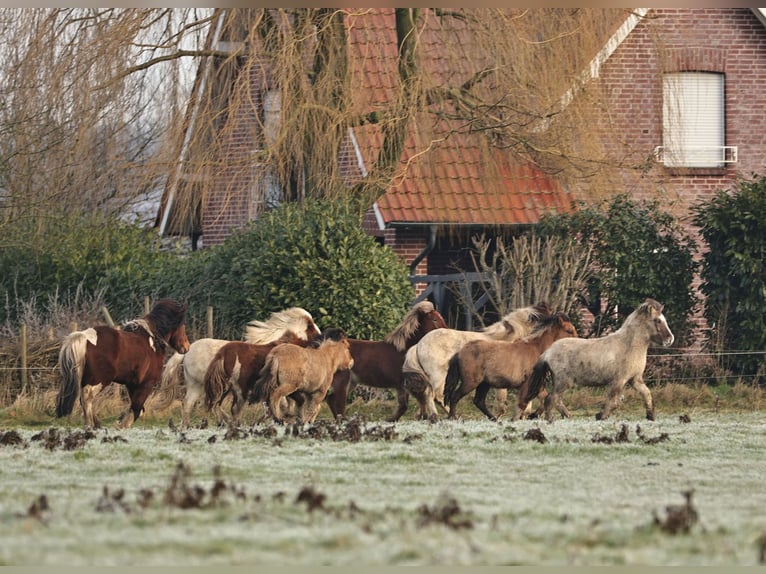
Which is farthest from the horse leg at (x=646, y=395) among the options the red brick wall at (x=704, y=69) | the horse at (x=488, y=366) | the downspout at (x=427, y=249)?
the red brick wall at (x=704, y=69)

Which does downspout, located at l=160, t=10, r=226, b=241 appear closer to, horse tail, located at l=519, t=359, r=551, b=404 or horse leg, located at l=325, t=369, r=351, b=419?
horse leg, located at l=325, t=369, r=351, b=419

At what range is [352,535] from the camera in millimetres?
8133

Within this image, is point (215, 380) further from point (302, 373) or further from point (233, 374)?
point (302, 373)

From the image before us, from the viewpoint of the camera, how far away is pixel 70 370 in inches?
656

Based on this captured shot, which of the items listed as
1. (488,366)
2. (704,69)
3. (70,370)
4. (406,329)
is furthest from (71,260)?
(704,69)

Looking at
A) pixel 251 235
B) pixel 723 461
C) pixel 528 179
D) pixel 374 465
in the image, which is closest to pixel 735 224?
pixel 528 179

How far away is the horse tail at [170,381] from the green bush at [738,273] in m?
8.88

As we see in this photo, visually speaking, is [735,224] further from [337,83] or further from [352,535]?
[352,535]

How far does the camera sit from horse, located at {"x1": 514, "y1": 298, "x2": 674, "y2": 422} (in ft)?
57.7

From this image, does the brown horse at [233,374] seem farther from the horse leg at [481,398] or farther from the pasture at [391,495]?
the horse leg at [481,398]

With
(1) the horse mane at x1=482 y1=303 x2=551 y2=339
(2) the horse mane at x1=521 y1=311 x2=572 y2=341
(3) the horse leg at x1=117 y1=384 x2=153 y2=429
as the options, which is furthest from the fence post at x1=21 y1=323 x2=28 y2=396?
(2) the horse mane at x1=521 y1=311 x2=572 y2=341

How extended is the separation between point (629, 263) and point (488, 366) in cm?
590

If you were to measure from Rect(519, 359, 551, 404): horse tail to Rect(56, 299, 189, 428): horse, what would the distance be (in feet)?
14.0

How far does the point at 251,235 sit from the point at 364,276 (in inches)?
78.3
